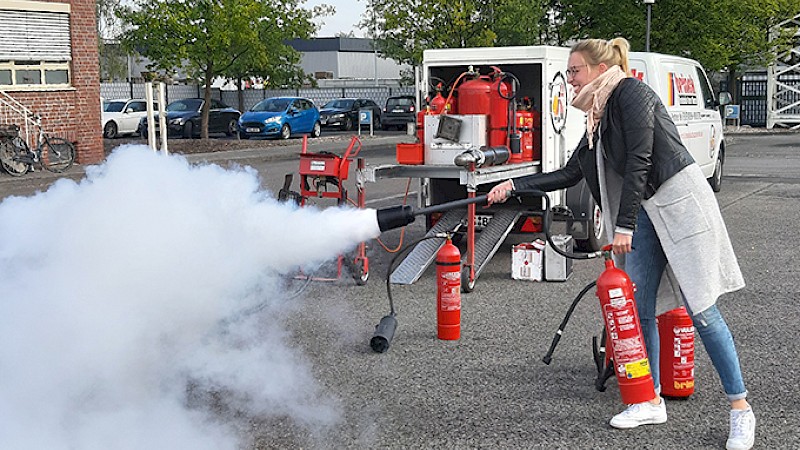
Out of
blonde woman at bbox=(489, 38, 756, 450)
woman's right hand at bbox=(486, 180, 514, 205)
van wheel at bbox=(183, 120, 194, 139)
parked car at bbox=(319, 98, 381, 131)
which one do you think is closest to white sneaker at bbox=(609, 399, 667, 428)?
blonde woman at bbox=(489, 38, 756, 450)

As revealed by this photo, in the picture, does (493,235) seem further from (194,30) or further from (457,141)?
(194,30)

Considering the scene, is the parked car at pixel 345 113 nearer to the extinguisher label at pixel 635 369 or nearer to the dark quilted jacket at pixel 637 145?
the dark quilted jacket at pixel 637 145

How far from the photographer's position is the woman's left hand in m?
4.84

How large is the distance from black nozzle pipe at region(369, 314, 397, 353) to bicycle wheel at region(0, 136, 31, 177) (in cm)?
1521

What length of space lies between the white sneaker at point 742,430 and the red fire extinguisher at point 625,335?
0.44 meters

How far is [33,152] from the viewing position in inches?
796

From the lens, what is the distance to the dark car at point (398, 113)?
136 feet

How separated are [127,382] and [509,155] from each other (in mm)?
5423

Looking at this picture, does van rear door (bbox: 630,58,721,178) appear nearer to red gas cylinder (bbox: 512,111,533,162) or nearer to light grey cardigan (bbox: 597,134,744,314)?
red gas cylinder (bbox: 512,111,533,162)

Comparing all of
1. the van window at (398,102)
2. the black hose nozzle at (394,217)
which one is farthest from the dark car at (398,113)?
the black hose nozzle at (394,217)

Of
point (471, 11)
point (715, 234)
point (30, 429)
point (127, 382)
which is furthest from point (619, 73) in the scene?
point (471, 11)

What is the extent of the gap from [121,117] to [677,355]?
33.1 meters

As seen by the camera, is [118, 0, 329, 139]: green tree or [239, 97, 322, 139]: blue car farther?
[239, 97, 322, 139]: blue car

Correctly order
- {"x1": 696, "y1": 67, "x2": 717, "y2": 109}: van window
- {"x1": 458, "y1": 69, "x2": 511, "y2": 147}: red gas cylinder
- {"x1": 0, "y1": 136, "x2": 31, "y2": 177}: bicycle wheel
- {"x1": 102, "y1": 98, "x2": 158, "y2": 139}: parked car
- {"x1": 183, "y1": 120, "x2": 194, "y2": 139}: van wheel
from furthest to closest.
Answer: {"x1": 102, "y1": 98, "x2": 158, "y2": 139}: parked car → {"x1": 183, "y1": 120, "x2": 194, "y2": 139}: van wheel → {"x1": 0, "y1": 136, "x2": 31, "y2": 177}: bicycle wheel → {"x1": 696, "y1": 67, "x2": 717, "y2": 109}: van window → {"x1": 458, "y1": 69, "x2": 511, "y2": 147}: red gas cylinder
